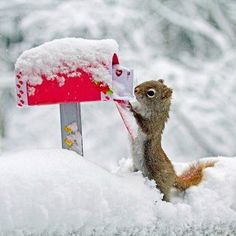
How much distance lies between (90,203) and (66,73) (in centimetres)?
27

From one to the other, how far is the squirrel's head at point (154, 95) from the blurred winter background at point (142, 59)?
185 centimetres

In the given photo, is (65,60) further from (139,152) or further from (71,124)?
(139,152)

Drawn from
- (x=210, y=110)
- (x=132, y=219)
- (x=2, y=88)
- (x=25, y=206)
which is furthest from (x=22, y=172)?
(x=210, y=110)

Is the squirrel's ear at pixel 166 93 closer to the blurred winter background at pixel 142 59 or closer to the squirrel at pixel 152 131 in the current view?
Answer: the squirrel at pixel 152 131

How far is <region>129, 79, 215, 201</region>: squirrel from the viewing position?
3.51ft

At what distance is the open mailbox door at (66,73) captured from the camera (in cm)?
104

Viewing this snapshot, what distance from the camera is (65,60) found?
104cm

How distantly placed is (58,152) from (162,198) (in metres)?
0.23

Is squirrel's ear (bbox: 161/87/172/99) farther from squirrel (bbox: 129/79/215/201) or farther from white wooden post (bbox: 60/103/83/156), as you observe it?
white wooden post (bbox: 60/103/83/156)

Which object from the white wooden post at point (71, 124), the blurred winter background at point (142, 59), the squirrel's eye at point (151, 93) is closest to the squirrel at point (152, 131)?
the squirrel's eye at point (151, 93)

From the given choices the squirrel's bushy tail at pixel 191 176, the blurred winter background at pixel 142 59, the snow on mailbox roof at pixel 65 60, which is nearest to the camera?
the snow on mailbox roof at pixel 65 60

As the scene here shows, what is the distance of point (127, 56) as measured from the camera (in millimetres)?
2979

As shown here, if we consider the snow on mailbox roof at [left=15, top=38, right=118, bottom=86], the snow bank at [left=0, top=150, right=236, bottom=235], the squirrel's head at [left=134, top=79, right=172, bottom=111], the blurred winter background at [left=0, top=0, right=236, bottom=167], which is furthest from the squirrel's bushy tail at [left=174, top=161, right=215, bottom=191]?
the blurred winter background at [left=0, top=0, right=236, bottom=167]

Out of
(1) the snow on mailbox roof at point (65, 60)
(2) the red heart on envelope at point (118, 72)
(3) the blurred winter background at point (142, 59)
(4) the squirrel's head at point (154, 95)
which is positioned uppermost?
(1) the snow on mailbox roof at point (65, 60)
